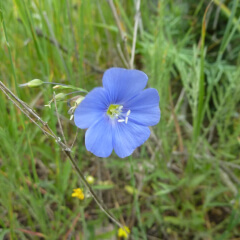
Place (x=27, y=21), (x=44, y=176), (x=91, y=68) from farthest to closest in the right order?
(x=91, y=68) → (x=44, y=176) → (x=27, y=21)

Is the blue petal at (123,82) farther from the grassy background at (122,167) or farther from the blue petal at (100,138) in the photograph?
the grassy background at (122,167)

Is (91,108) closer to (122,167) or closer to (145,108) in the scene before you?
(145,108)

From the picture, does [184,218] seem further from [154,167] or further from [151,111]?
[151,111]

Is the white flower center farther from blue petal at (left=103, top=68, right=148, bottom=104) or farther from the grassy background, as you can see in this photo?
the grassy background

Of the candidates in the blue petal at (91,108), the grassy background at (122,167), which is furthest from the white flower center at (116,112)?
the grassy background at (122,167)

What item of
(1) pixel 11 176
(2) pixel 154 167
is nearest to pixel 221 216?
(2) pixel 154 167

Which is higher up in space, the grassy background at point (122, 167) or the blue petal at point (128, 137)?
the blue petal at point (128, 137)

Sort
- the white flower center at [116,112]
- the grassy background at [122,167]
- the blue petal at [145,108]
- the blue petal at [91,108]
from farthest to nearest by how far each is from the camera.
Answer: the grassy background at [122,167] → the white flower center at [116,112] → the blue petal at [145,108] → the blue petal at [91,108]
